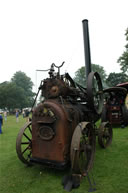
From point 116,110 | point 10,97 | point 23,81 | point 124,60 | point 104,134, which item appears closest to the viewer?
point 104,134

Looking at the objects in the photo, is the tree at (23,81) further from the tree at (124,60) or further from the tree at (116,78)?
the tree at (124,60)

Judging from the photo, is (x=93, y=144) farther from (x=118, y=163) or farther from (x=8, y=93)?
(x=8, y=93)

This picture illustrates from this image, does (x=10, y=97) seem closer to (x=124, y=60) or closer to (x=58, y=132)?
(x=124, y=60)

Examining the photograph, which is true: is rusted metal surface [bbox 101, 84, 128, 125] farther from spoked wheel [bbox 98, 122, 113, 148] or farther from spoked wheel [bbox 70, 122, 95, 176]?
spoked wheel [bbox 70, 122, 95, 176]

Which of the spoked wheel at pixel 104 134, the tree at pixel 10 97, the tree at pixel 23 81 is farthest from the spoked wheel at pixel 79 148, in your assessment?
the tree at pixel 23 81

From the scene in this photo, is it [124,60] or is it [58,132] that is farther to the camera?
[124,60]

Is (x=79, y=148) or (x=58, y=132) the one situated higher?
(x=58, y=132)

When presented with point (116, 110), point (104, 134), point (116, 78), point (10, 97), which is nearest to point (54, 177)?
point (104, 134)

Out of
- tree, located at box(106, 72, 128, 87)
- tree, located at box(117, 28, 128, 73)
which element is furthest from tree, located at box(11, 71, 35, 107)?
tree, located at box(117, 28, 128, 73)

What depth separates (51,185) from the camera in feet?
10.3

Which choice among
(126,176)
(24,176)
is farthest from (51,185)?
(126,176)

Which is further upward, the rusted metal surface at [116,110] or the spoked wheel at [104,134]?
the rusted metal surface at [116,110]

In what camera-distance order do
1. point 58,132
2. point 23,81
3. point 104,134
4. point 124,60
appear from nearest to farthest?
point 58,132, point 104,134, point 124,60, point 23,81

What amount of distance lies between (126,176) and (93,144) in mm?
1011
